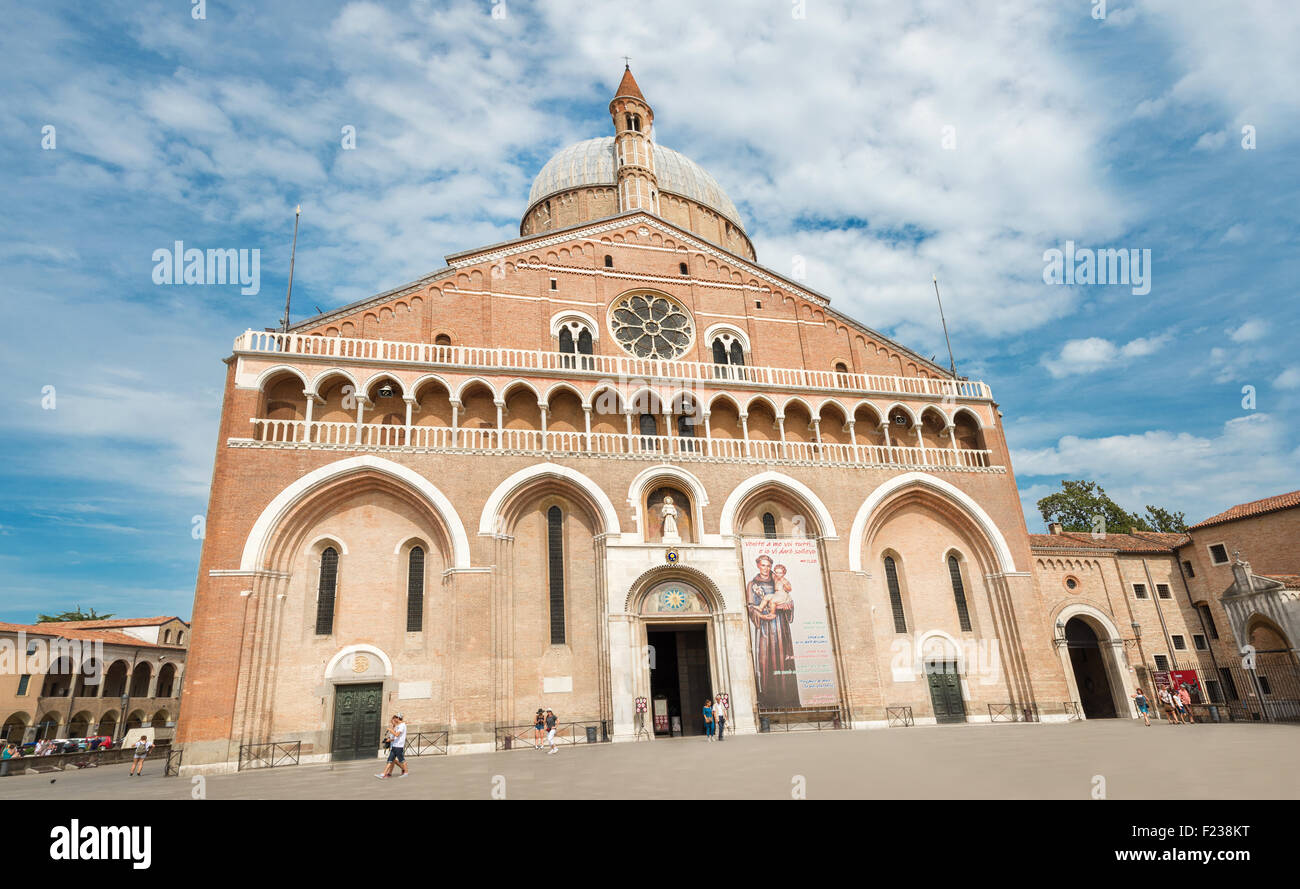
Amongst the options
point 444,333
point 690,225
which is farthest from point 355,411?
point 690,225

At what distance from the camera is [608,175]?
132ft

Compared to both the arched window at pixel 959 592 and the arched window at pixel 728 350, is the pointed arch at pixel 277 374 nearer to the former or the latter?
the arched window at pixel 728 350

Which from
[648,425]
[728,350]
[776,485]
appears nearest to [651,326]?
[728,350]

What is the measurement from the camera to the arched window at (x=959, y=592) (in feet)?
83.6

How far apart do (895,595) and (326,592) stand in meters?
19.1

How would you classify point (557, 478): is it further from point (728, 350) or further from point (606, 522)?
point (728, 350)

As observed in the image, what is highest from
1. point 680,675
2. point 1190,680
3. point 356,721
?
point 680,675

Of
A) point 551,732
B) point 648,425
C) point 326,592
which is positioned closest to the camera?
point 551,732

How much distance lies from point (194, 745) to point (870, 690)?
19.3 m

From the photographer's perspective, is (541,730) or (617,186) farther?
(617,186)

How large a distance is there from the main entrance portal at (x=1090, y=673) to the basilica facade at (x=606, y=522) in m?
0.71
